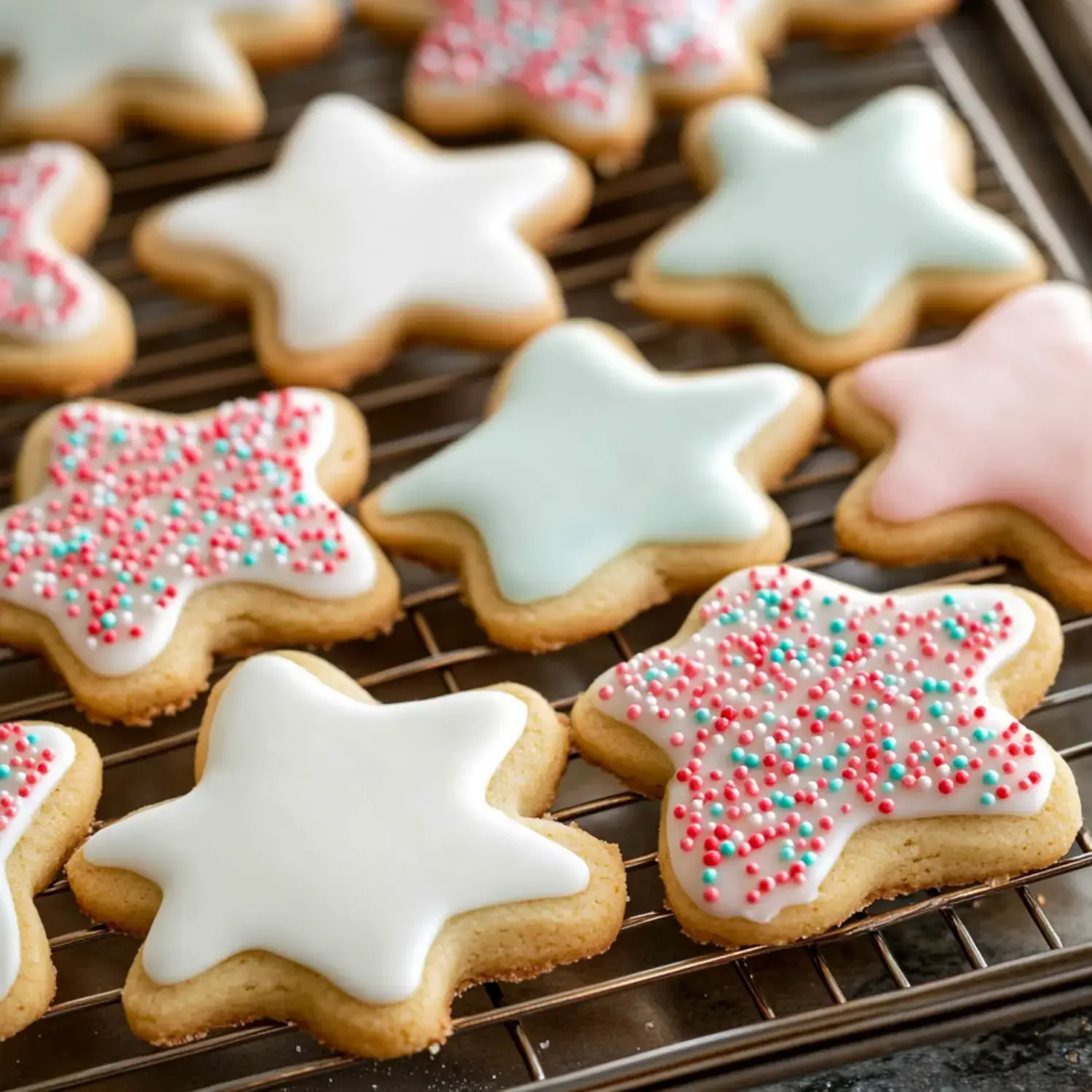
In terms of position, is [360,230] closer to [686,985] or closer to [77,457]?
[77,457]

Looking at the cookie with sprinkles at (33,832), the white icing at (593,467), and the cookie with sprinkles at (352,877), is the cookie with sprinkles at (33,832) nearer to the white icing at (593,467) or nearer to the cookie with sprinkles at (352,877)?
the cookie with sprinkles at (352,877)

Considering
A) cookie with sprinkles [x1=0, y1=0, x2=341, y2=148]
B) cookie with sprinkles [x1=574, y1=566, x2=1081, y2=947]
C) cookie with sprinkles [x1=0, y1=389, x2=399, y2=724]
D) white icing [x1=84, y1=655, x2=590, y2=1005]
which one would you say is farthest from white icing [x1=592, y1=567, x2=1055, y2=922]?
cookie with sprinkles [x1=0, y1=0, x2=341, y2=148]

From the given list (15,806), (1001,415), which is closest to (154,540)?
(15,806)

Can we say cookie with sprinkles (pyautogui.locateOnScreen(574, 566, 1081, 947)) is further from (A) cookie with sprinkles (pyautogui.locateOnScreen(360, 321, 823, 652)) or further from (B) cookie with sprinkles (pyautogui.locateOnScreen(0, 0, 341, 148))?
(B) cookie with sprinkles (pyautogui.locateOnScreen(0, 0, 341, 148))

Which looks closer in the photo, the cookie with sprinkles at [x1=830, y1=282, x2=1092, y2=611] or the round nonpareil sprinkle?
the cookie with sprinkles at [x1=830, y1=282, x2=1092, y2=611]

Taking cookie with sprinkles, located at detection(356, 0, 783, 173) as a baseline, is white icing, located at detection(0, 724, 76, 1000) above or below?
below

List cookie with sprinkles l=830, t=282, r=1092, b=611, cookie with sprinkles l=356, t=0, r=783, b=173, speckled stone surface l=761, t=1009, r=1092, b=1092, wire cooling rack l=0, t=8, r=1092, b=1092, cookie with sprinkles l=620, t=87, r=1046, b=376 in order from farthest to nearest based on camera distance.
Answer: cookie with sprinkles l=356, t=0, r=783, b=173 < cookie with sprinkles l=620, t=87, r=1046, b=376 < cookie with sprinkles l=830, t=282, r=1092, b=611 < speckled stone surface l=761, t=1009, r=1092, b=1092 < wire cooling rack l=0, t=8, r=1092, b=1092
